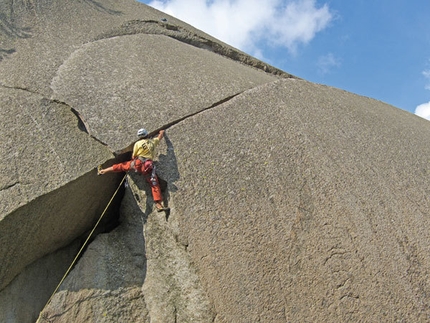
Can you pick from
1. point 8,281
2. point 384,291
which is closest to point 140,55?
point 8,281

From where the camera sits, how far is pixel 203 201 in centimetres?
500

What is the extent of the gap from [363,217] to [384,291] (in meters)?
0.88

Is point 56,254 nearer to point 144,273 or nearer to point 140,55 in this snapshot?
point 144,273

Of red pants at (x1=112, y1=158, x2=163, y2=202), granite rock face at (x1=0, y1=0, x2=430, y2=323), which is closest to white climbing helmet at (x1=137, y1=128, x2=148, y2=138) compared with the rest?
granite rock face at (x1=0, y1=0, x2=430, y2=323)

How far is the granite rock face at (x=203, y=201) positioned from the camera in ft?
15.1

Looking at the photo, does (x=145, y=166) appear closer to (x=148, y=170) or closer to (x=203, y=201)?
(x=148, y=170)

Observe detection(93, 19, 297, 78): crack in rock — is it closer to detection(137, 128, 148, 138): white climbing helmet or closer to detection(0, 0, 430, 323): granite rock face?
detection(0, 0, 430, 323): granite rock face

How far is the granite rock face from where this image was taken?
4.59 meters

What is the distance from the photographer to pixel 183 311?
4.85m

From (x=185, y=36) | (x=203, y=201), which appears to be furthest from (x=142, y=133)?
(x=185, y=36)

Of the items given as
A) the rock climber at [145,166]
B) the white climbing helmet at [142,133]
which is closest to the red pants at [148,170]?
the rock climber at [145,166]

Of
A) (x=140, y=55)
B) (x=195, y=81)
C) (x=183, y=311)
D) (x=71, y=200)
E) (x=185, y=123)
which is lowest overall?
(x=183, y=311)

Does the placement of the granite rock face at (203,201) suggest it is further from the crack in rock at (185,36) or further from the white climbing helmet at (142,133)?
the crack in rock at (185,36)

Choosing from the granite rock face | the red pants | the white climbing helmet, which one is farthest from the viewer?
the white climbing helmet
